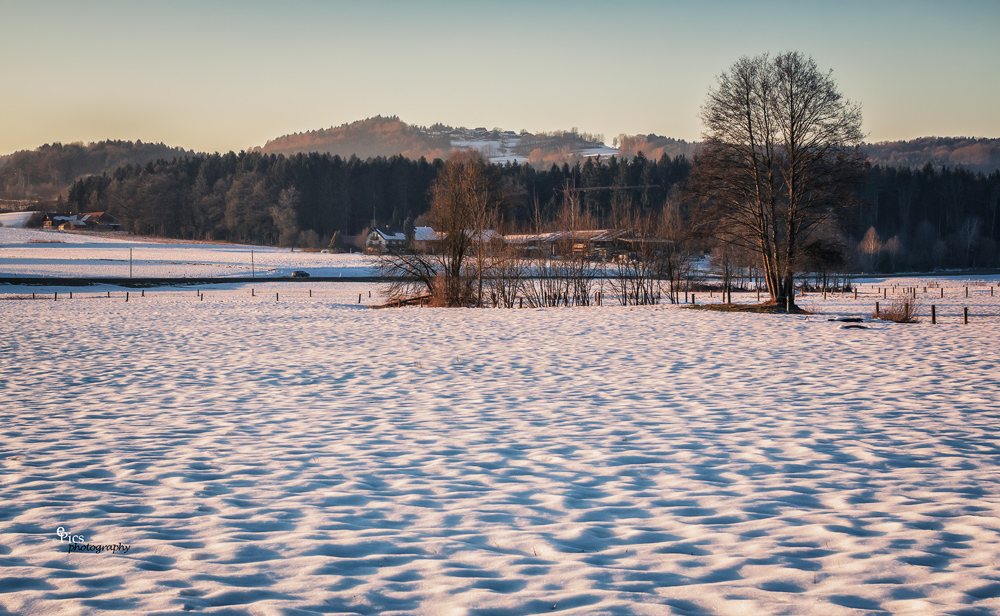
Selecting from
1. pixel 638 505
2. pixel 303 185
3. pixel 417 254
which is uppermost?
pixel 303 185

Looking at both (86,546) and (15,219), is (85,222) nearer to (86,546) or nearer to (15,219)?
(15,219)

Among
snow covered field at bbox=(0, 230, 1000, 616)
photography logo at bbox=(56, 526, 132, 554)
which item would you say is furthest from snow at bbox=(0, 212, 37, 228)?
photography logo at bbox=(56, 526, 132, 554)

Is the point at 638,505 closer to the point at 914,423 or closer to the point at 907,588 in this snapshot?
the point at 907,588

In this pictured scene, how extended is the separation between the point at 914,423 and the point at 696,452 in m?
3.71

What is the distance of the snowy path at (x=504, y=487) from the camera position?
4266 mm

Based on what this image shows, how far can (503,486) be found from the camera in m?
6.49

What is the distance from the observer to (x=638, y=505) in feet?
19.4

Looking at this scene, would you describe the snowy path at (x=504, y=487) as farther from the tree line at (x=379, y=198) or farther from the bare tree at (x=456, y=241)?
the tree line at (x=379, y=198)

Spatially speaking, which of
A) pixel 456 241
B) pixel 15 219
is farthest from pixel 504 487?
pixel 15 219

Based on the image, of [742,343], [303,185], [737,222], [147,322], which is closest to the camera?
[742,343]

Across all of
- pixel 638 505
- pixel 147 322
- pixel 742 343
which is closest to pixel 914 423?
pixel 638 505

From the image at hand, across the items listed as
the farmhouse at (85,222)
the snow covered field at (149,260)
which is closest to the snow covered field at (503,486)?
the snow covered field at (149,260)

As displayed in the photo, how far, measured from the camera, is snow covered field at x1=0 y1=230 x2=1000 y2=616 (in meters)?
4.26

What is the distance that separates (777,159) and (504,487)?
34.5m
